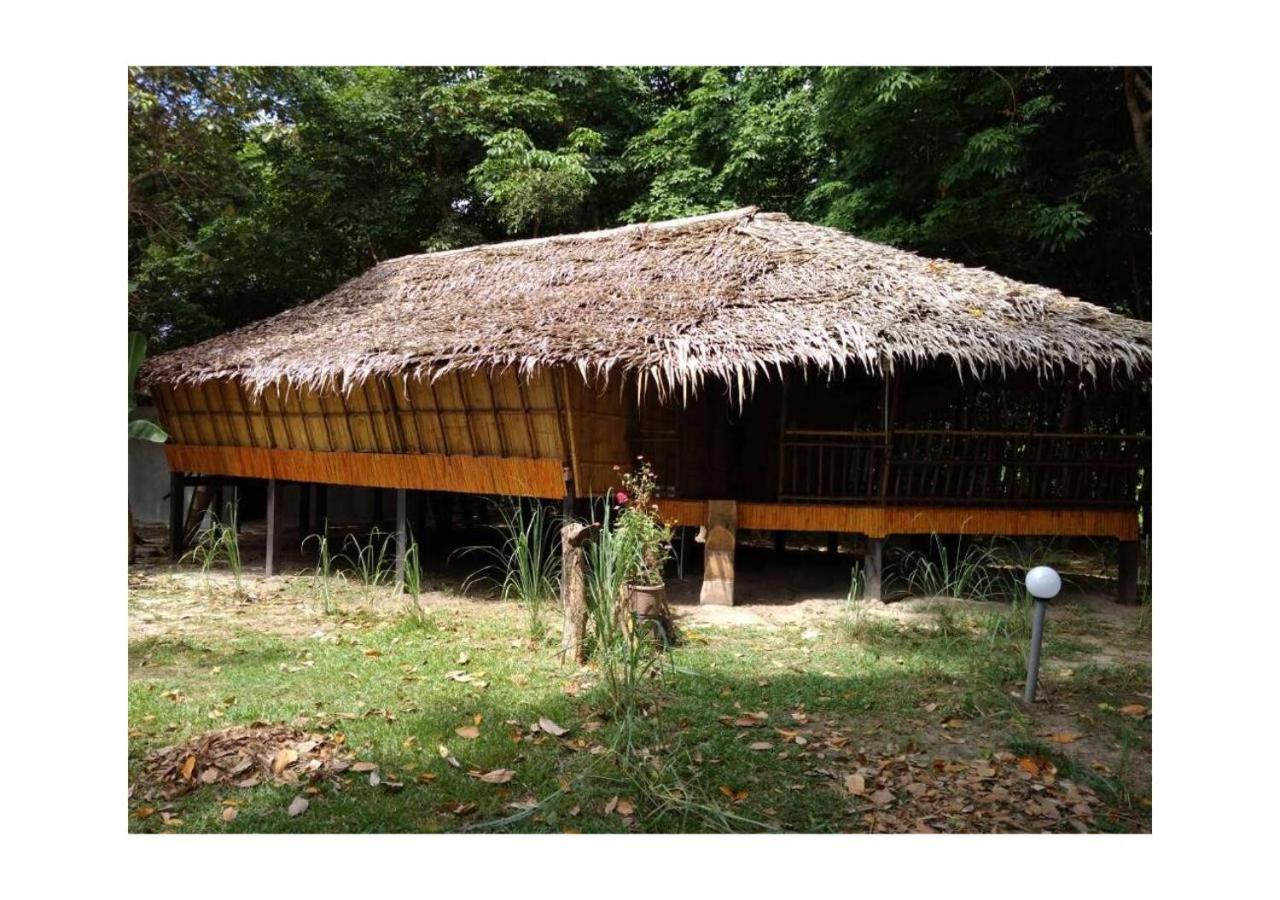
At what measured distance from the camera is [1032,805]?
2.79 m

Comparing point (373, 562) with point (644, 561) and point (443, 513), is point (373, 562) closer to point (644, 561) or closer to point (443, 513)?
point (443, 513)

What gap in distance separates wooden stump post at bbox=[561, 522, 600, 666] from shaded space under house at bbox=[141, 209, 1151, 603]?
136 cm

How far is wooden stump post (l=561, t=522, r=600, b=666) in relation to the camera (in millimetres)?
4160

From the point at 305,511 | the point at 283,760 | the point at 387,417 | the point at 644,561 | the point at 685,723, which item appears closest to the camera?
the point at 283,760

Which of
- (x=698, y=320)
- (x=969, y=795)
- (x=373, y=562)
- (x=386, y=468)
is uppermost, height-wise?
(x=698, y=320)

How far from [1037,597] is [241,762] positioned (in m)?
2.84

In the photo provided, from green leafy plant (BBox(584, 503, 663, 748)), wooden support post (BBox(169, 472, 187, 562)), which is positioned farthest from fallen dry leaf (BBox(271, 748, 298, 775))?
wooden support post (BBox(169, 472, 187, 562))

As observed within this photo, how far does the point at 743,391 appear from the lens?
18.8 feet

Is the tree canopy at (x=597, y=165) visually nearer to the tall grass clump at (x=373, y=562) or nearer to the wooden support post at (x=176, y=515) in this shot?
the wooden support post at (x=176, y=515)

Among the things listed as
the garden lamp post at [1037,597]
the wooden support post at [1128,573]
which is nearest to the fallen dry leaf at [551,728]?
the garden lamp post at [1037,597]

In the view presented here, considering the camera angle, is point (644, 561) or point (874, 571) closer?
point (644, 561)

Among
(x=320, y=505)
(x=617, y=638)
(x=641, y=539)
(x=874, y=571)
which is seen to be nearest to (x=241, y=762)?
(x=617, y=638)
